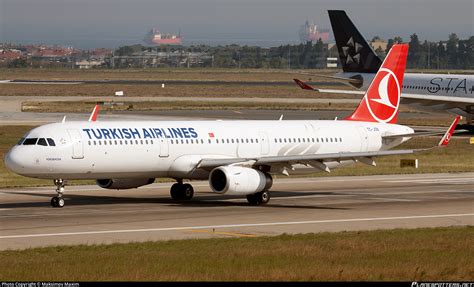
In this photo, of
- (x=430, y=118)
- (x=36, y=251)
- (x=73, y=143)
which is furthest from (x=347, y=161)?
(x=430, y=118)

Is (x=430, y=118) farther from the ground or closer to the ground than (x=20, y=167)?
closer to the ground

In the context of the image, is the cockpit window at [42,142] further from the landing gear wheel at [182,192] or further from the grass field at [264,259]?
the grass field at [264,259]

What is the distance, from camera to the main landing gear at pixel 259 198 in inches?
1550

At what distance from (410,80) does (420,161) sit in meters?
24.9

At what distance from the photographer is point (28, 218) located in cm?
3412

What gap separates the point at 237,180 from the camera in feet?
123

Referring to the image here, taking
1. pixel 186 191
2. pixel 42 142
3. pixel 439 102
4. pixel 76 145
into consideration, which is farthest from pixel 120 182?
pixel 439 102

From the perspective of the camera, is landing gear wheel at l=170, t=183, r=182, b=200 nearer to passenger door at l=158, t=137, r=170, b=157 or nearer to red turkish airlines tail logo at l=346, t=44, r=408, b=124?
passenger door at l=158, t=137, r=170, b=157

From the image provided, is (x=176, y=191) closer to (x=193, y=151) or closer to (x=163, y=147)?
(x=193, y=151)

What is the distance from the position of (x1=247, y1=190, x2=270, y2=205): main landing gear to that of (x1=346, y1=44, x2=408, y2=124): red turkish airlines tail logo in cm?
768

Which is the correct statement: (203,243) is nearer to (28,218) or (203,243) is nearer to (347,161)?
(28,218)

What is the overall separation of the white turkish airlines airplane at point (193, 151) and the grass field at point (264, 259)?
9.21 metres

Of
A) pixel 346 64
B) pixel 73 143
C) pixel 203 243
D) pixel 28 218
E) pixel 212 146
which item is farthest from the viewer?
pixel 346 64

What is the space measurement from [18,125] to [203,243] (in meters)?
53.9
